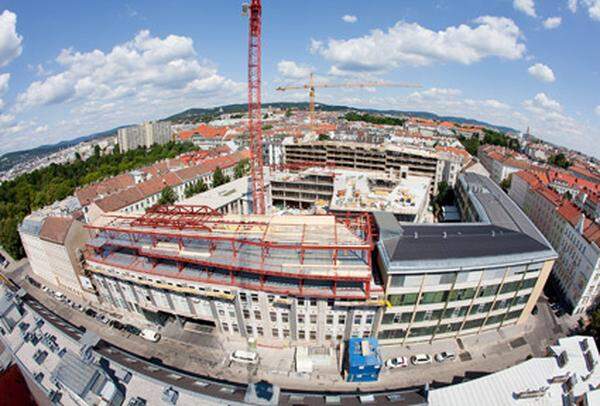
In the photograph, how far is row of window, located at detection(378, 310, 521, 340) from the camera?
135 ft

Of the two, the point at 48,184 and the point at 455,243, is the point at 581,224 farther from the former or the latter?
the point at 48,184

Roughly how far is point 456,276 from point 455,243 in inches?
177

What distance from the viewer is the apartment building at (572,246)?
4681 centimetres

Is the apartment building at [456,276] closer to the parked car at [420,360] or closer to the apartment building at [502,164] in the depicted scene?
the parked car at [420,360]

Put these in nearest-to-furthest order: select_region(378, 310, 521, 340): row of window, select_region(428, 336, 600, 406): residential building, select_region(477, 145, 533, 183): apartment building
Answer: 1. select_region(428, 336, 600, 406): residential building
2. select_region(378, 310, 521, 340): row of window
3. select_region(477, 145, 533, 183): apartment building

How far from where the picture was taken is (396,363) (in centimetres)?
3959

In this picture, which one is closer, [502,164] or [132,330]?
[132,330]

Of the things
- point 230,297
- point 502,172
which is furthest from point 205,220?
point 502,172

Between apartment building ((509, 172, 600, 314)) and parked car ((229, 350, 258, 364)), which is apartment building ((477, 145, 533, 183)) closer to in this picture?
apartment building ((509, 172, 600, 314))

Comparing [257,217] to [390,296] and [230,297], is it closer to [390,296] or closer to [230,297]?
[230,297]

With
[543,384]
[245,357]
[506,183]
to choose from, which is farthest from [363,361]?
[506,183]

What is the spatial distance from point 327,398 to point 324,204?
65569 millimetres

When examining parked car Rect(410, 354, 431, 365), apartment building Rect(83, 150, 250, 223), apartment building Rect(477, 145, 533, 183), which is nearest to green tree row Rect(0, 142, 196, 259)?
apartment building Rect(83, 150, 250, 223)

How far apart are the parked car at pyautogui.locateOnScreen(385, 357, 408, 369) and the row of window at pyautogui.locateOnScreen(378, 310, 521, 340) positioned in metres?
2.88
